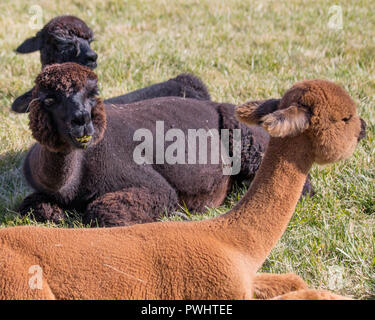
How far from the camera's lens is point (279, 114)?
2846mm

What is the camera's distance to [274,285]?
323 cm

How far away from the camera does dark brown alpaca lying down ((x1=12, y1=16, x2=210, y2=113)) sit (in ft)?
19.0

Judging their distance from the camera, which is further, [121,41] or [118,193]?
[121,41]

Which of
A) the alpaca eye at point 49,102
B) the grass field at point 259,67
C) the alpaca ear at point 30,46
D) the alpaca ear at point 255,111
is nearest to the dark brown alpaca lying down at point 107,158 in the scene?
the alpaca eye at point 49,102

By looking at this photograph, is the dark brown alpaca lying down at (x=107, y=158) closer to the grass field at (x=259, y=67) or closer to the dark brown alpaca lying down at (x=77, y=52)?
the grass field at (x=259, y=67)

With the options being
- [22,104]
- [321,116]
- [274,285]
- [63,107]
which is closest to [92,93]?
[63,107]

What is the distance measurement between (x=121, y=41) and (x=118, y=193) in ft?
15.8

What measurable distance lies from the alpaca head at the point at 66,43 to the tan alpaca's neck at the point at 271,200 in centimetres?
317

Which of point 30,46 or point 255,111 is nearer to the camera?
point 255,111

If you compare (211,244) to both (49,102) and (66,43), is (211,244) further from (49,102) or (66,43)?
(66,43)

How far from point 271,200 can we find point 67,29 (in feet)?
11.8

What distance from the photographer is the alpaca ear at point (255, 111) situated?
3.18 meters
